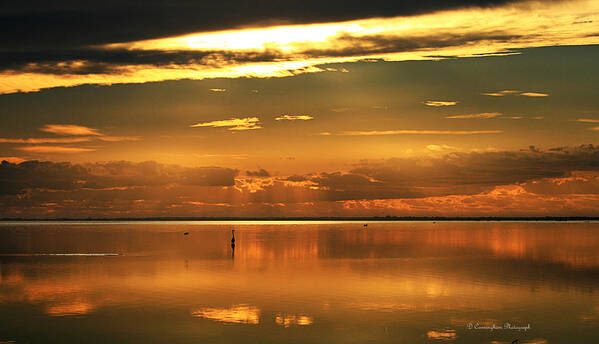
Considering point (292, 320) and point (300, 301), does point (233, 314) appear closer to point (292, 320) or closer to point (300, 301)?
point (292, 320)

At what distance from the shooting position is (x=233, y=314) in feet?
157

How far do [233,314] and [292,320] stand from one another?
4697 millimetres

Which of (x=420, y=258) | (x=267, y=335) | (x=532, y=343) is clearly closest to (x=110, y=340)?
(x=267, y=335)

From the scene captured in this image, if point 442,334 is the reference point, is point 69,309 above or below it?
above

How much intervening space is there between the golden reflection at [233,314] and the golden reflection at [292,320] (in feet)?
4.88

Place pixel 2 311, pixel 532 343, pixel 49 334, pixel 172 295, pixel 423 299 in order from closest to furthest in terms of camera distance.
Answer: pixel 532 343, pixel 49 334, pixel 2 311, pixel 423 299, pixel 172 295

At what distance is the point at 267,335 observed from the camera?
134ft

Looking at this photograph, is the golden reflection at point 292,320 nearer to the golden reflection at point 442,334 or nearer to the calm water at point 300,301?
the calm water at point 300,301

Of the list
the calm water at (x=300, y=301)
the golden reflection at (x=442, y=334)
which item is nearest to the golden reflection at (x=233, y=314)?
the calm water at (x=300, y=301)

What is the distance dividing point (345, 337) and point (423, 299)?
1607 cm

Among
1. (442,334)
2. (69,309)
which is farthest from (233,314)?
(442,334)

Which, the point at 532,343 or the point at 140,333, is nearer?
the point at 532,343

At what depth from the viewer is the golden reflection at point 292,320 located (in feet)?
146

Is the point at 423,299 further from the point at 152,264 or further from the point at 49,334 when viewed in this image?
the point at 152,264
